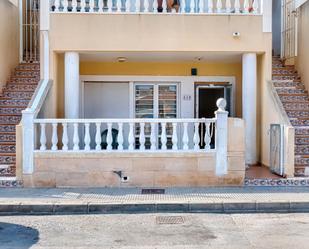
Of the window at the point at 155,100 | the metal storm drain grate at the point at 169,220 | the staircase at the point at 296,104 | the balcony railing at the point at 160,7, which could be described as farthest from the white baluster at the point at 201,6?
the metal storm drain grate at the point at 169,220

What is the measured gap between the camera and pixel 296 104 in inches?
484

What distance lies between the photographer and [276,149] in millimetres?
10539

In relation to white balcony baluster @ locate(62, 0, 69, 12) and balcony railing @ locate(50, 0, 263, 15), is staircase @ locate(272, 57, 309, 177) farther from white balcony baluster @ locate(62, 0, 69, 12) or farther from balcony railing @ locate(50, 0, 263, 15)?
white balcony baluster @ locate(62, 0, 69, 12)

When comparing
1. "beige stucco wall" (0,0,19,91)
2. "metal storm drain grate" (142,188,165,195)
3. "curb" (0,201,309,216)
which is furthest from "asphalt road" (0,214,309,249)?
"beige stucco wall" (0,0,19,91)

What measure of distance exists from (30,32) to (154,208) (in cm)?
923

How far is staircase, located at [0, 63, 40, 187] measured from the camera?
1020 centimetres

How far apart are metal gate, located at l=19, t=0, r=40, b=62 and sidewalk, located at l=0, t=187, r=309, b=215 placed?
22.8 ft

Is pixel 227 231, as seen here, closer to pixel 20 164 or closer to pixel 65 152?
pixel 65 152

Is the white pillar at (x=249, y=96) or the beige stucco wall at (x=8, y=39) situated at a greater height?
the beige stucco wall at (x=8, y=39)

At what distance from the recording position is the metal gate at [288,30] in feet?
45.5

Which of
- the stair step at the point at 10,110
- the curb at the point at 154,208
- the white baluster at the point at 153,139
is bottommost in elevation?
the curb at the point at 154,208

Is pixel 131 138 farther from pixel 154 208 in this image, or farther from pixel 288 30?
pixel 288 30

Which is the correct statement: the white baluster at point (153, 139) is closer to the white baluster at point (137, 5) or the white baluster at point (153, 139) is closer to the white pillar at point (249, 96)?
the white pillar at point (249, 96)

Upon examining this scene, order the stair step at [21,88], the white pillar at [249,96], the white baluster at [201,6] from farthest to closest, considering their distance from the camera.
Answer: the stair step at [21,88] → the white pillar at [249,96] → the white baluster at [201,6]
